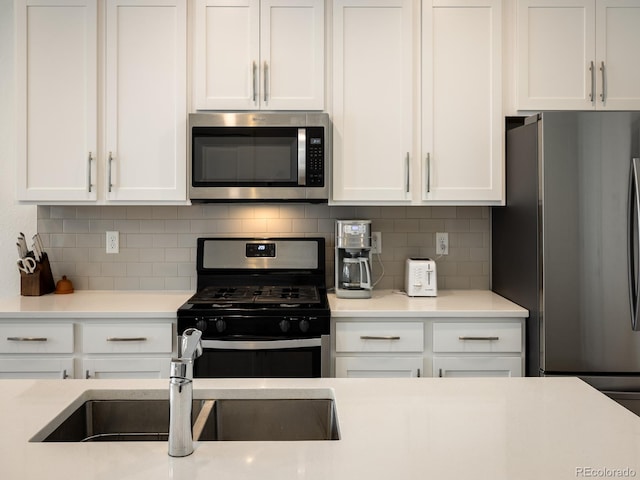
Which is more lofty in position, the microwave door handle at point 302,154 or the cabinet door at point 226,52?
the cabinet door at point 226,52

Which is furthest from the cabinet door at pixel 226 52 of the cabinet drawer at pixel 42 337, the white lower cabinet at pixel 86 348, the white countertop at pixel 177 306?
the cabinet drawer at pixel 42 337

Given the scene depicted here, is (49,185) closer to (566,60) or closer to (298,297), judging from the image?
(298,297)

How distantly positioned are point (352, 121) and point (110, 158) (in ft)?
3.95

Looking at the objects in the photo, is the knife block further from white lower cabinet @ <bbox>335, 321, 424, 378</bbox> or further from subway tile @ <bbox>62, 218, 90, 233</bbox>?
white lower cabinet @ <bbox>335, 321, 424, 378</bbox>

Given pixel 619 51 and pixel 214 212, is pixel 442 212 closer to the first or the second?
pixel 619 51

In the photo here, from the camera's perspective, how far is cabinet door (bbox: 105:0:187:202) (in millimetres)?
2861

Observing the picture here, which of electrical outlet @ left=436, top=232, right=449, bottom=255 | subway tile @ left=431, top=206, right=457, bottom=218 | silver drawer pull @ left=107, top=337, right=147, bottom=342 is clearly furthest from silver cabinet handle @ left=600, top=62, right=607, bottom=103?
silver drawer pull @ left=107, top=337, right=147, bottom=342

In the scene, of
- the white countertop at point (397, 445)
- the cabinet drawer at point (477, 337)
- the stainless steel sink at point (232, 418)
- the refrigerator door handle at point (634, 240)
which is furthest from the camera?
the cabinet drawer at point (477, 337)

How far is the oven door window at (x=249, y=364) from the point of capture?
2.57 meters

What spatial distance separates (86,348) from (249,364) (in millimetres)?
749

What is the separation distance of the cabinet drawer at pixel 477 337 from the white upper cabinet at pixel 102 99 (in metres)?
1.42

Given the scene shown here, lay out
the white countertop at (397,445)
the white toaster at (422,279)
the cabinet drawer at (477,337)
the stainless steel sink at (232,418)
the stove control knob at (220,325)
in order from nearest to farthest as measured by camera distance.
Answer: the white countertop at (397,445) → the stainless steel sink at (232,418) → the stove control knob at (220,325) → the cabinet drawer at (477,337) → the white toaster at (422,279)

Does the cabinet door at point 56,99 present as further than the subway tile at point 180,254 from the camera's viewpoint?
No

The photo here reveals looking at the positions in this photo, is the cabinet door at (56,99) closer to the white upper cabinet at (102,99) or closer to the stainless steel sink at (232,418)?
the white upper cabinet at (102,99)
